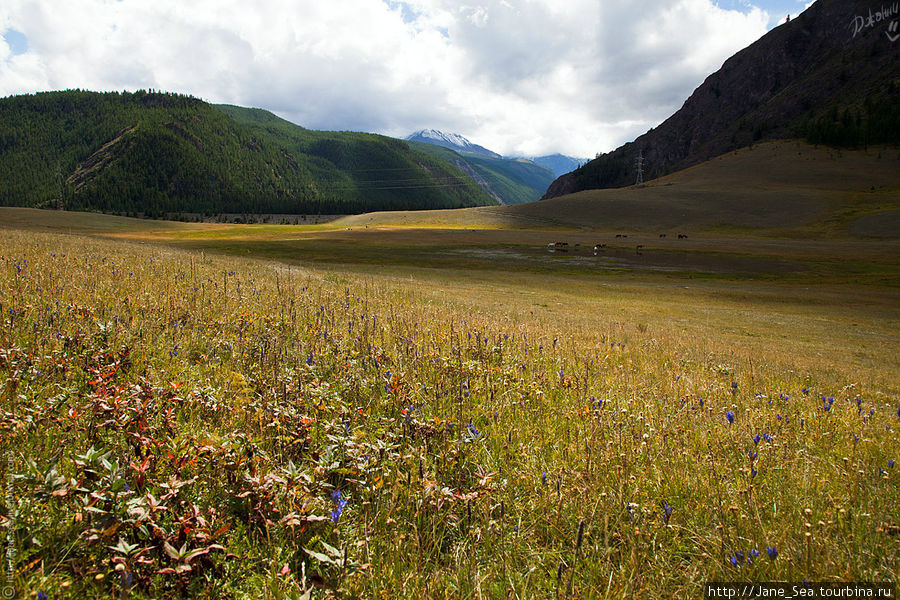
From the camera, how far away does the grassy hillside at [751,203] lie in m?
101

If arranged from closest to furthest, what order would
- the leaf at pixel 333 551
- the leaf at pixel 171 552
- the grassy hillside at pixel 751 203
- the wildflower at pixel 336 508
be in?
the leaf at pixel 171 552
the leaf at pixel 333 551
the wildflower at pixel 336 508
the grassy hillside at pixel 751 203

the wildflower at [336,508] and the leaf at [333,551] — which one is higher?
the wildflower at [336,508]

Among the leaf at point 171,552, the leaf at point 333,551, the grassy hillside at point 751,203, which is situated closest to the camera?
the leaf at point 171,552

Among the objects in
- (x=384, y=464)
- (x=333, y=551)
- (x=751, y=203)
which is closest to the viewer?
(x=333, y=551)

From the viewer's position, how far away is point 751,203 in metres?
115

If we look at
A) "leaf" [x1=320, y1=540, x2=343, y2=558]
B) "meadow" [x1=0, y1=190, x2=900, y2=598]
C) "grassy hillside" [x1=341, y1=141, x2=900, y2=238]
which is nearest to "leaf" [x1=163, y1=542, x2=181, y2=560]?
"meadow" [x1=0, y1=190, x2=900, y2=598]

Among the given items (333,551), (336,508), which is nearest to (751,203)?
(336,508)

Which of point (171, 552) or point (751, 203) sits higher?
point (751, 203)

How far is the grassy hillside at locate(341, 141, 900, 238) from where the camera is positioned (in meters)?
101

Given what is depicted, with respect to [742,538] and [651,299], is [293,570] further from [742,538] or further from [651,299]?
[651,299]

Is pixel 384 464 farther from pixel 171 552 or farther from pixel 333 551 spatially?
pixel 171 552

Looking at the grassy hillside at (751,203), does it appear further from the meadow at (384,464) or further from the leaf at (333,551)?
the leaf at (333,551)

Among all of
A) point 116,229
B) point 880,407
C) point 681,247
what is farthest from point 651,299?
point 116,229

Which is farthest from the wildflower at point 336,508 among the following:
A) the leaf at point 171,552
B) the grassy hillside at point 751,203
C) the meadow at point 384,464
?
the grassy hillside at point 751,203
